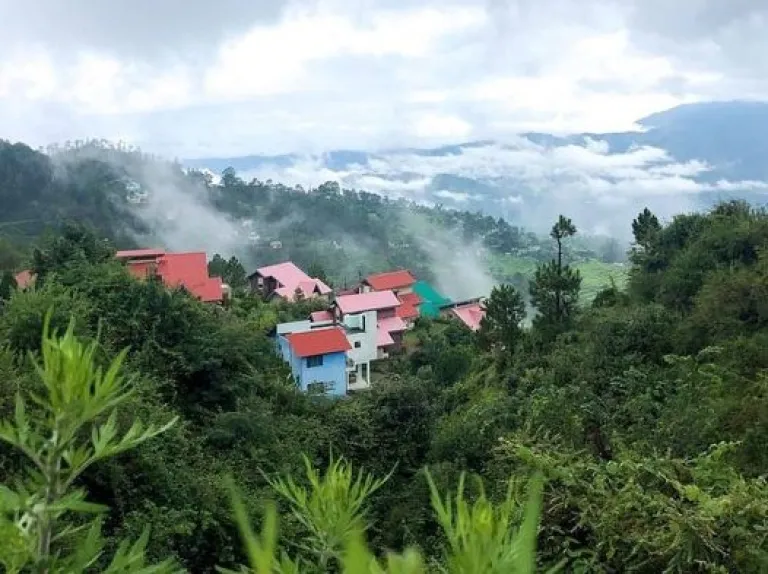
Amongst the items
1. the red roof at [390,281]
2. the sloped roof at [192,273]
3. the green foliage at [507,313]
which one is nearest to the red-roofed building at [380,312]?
the red roof at [390,281]

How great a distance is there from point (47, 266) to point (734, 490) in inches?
480

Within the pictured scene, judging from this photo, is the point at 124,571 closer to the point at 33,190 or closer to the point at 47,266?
the point at 47,266

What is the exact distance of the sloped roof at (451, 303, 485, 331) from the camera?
32.4 m

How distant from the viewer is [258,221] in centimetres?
6475

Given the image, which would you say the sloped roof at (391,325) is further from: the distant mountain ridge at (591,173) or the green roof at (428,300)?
the distant mountain ridge at (591,173)

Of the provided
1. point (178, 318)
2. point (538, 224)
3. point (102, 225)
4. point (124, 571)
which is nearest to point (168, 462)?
point (178, 318)

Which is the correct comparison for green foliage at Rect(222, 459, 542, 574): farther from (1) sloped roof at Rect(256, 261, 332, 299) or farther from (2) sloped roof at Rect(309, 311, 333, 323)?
(1) sloped roof at Rect(256, 261, 332, 299)

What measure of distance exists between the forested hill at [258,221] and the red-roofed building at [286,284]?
50.4ft

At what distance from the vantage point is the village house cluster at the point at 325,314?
20.2 m

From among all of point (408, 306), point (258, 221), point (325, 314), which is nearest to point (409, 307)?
point (408, 306)

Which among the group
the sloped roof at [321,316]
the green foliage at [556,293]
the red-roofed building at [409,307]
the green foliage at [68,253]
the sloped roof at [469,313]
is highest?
the green foliage at [68,253]

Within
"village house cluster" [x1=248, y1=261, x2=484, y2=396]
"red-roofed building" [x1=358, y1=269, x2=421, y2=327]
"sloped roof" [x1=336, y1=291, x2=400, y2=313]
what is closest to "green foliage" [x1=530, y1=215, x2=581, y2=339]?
"village house cluster" [x1=248, y1=261, x2=484, y2=396]

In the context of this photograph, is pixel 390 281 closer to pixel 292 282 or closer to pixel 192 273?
pixel 292 282

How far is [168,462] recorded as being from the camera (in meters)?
7.73
